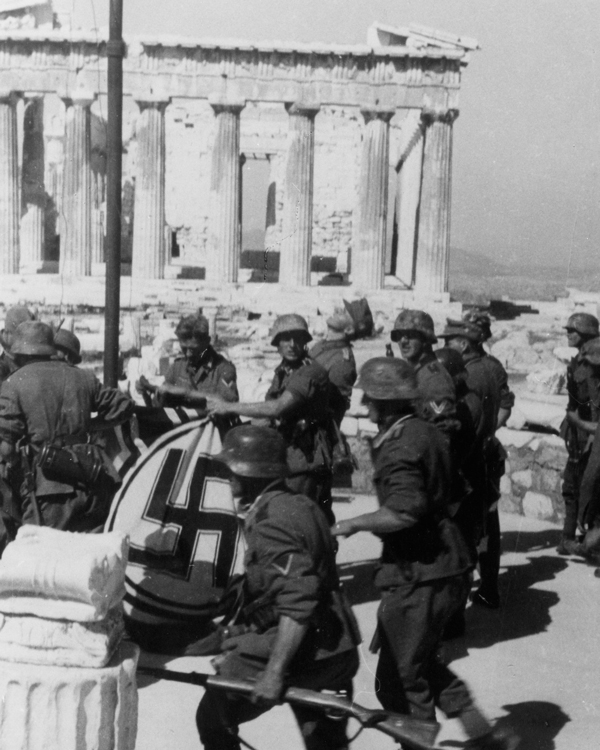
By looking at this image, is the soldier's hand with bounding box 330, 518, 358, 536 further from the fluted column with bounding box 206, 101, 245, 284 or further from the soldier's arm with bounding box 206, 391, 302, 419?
the fluted column with bounding box 206, 101, 245, 284

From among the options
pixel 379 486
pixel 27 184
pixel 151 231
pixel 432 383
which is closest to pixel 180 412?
pixel 432 383

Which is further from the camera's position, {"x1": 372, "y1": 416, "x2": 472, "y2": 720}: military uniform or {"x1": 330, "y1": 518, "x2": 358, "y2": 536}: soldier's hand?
{"x1": 372, "y1": 416, "x2": 472, "y2": 720}: military uniform

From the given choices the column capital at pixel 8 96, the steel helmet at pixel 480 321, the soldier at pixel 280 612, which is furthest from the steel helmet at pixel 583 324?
the column capital at pixel 8 96

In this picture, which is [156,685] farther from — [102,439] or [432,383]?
[432,383]

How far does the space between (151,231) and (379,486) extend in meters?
24.7

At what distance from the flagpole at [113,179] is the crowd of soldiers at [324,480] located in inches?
19.2

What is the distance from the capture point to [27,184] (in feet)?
111

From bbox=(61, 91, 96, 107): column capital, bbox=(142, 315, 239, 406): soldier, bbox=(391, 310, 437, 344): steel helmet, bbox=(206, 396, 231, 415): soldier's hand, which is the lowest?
bbox=(206, 396, 231, 415): soldier's hand

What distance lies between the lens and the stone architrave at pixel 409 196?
1272 inches

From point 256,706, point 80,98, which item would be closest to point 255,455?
point 256,706

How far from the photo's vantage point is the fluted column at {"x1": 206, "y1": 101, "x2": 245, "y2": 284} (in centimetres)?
2838

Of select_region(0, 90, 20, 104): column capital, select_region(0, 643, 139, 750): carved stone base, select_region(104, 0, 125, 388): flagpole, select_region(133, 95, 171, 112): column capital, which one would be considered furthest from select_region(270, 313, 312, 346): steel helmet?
select_region(0, 90, 20, 104): column capital

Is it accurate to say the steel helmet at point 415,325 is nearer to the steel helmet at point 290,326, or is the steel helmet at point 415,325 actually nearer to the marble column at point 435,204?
the steel helmet at point 290,326

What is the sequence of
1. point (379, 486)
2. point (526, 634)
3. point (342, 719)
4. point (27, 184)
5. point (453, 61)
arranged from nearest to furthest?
point (342, 719) < point (379, 486) < point (526, 634) < point (453, 61) < point (27, 184)
